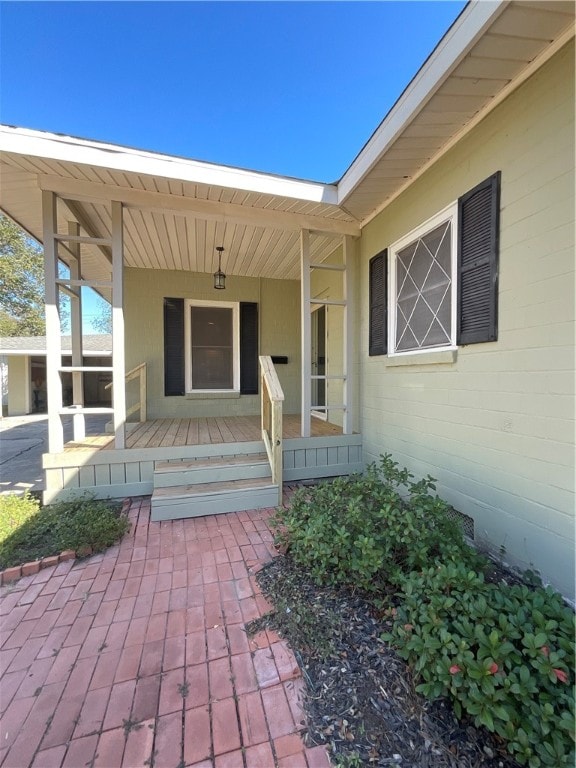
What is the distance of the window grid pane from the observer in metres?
2.68

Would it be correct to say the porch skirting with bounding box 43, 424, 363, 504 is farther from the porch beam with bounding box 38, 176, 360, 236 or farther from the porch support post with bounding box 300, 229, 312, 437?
the porch beam with bounding box 38, 176, 360, 236

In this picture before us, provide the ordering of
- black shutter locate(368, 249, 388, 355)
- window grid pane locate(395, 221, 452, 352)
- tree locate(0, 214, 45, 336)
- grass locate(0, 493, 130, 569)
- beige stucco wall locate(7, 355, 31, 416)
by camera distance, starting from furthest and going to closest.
Answer: tree locate(0, 214, 45, 336)
beige stucco wall locate(7, 355, 31, 416)
black shutter locate(368, 249, 388, 355)
window grid pane locate(395, 221, 452, 352)
grass locate(0, 493, 130, 569)

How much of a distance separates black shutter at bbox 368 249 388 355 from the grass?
3.07 metres

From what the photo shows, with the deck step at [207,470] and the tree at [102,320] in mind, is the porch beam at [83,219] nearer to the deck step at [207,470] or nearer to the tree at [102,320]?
the deck step at [207,470]

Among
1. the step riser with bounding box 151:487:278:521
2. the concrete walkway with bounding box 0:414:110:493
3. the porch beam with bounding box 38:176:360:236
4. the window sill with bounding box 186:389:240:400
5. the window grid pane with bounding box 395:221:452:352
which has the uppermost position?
the porch beam with bounding box 38:176:360:236

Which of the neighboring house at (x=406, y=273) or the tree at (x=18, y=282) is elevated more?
the tree at (x=18, y=282)

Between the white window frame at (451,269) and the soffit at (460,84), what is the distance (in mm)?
476

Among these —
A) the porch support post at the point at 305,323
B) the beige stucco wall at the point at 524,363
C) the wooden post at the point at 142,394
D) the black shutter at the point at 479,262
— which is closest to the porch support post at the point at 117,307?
the porch support post at the point at 305,323

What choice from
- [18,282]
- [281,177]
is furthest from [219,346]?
[18,282]

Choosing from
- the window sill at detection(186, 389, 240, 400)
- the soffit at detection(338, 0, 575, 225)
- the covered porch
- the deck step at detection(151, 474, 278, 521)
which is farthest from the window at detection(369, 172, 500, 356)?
the window sill at detection(186, 389, 240, 400)

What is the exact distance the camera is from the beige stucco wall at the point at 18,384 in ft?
39.1

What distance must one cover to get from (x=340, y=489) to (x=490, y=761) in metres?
1.49

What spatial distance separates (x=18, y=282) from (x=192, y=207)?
14.3 metres

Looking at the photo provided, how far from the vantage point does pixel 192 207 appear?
11.0 ft
